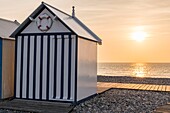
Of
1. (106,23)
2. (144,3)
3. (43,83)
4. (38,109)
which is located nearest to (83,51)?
(43,83)

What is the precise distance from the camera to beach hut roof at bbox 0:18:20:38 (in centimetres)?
920

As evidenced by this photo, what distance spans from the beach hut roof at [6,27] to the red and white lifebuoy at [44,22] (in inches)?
55.5

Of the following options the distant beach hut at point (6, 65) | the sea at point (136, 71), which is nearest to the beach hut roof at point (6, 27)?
the distant beach hut at point (6, 65)

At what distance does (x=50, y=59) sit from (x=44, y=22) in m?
1.14

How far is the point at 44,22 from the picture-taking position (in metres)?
8.33

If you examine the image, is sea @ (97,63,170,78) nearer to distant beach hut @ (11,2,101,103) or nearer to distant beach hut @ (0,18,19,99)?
distant beach hut @ (0,18,19,99)

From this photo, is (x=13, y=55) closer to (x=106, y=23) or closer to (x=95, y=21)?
(x=95, y=21)

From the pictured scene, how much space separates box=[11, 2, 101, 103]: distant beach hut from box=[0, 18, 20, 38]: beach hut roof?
833mm

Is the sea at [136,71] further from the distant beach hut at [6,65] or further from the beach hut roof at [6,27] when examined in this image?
the distant beach hut at [6,65]

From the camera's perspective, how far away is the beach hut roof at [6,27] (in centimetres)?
920

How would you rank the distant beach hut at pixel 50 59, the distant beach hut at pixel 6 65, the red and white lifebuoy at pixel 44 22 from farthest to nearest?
the distant beach hut at pixel 6 65 < the red and white lifebuoy at pixel 44 22 < the distant beach hut at pixel 50 59

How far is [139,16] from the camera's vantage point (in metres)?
15.5

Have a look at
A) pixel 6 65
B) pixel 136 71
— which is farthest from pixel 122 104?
pixel 136 71

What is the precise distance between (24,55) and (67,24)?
1687mm
